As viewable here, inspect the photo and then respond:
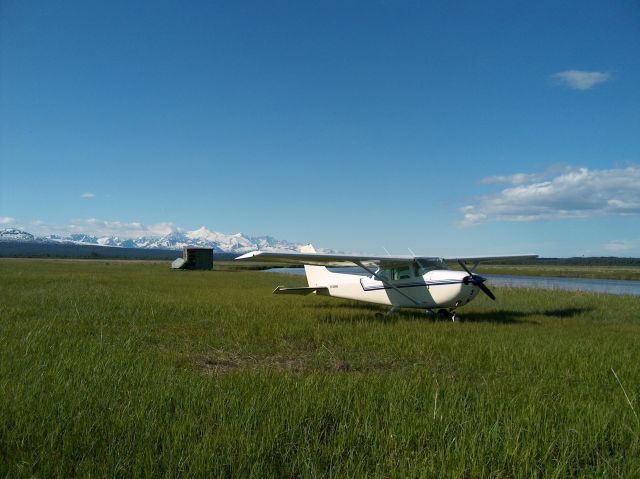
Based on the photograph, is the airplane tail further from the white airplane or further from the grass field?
the grass field

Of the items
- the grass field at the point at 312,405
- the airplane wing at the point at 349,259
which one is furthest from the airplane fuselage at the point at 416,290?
the grass field at the point at 312,405

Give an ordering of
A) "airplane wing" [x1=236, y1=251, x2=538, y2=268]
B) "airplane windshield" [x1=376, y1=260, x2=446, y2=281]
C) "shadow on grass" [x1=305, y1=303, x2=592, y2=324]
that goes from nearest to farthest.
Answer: "airplane wing" [x1=236, y1=251, x2=538, y2=268], "shadow on grass" [x1=305, y1=303, x2=592, y2=324], "airplane windshield" [x1=376, y1=260, x2=446, y2=281]

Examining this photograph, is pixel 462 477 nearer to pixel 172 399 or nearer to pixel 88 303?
pixel 172 399

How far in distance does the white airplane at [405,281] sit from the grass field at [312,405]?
11.7 ft

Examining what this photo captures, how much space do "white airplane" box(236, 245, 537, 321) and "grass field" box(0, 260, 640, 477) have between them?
11.7 feet

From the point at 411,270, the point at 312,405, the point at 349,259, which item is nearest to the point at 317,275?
the point at 349,259

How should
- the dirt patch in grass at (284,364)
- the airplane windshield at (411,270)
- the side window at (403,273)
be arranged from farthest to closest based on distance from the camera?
the side window at (403,273) < the airplane windshield at (411,270) < the dirt patch in grass at (284,364)

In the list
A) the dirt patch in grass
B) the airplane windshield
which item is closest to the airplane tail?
the airplane windshield

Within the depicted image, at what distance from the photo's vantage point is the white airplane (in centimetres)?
1269

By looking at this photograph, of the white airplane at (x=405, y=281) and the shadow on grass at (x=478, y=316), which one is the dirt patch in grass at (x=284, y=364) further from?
the shadow on grass at (x=478, y=316)

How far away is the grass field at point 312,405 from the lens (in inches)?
130

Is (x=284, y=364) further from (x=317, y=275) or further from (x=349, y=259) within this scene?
(x=317, y=275)

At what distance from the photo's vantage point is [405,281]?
13812 mm

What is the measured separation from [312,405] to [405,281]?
988 cm
